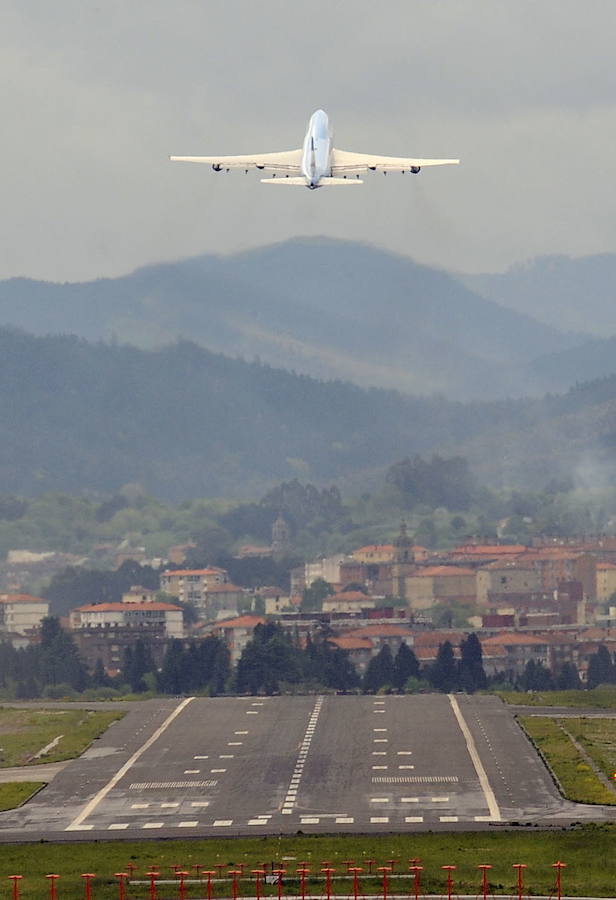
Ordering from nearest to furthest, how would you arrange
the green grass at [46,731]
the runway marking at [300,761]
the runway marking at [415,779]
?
1. the runway marking at [300,761]
2. the runway marking at [415,779]
3. the green grass at [46,731]

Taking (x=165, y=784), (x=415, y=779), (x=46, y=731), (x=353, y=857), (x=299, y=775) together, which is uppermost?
(x=46, y=731)

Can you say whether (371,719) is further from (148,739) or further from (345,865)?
→ (345,865)

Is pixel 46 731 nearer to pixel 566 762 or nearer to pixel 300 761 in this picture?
pixel 300 761

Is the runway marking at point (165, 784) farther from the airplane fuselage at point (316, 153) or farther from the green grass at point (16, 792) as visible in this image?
the airplane fuselage at point (316, 153)

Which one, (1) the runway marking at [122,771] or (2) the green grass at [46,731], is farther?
(2) the green grass at [46,731]

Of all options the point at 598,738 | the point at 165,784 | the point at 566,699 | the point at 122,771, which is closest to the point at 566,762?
→ the point at 598,738

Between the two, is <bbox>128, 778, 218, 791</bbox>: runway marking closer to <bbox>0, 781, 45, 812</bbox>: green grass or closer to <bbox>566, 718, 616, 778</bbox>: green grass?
<bbox>0, 781, 45, 812</bbox>: green grass

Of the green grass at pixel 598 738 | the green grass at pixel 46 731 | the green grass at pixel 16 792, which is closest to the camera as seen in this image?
Answer: the green grass at pixel 16 792

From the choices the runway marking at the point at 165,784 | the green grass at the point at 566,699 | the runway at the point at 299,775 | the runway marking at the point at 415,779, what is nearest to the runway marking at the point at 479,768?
the runway at the point at 299,775
